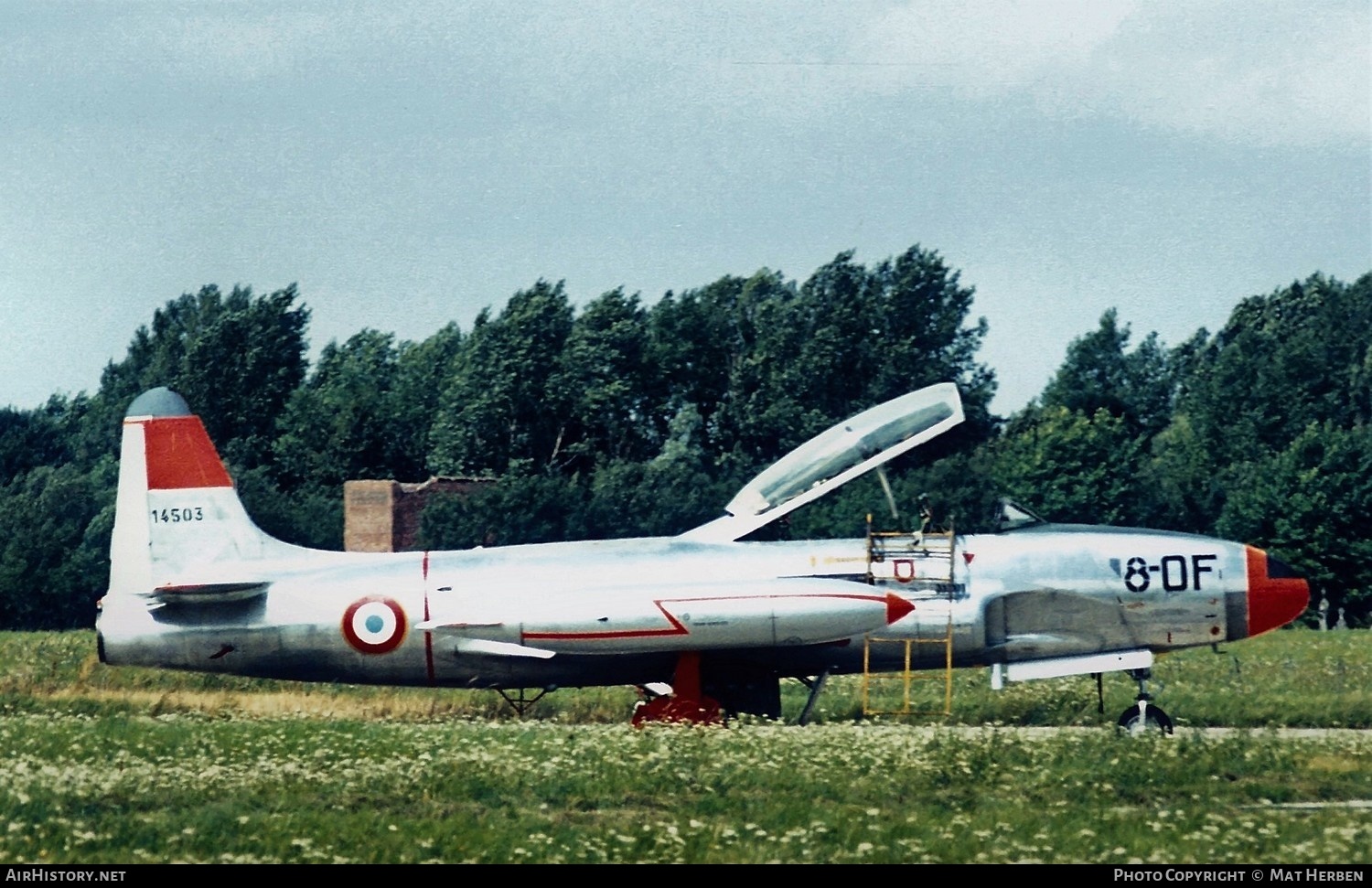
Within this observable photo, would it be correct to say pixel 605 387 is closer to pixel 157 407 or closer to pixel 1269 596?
pixel 157 407

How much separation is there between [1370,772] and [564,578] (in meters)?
8.77

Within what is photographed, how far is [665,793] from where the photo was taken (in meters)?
14.4

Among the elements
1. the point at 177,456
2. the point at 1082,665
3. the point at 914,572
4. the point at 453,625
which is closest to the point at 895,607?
the point at 914,572

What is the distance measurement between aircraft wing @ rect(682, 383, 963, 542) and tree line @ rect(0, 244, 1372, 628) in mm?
23397

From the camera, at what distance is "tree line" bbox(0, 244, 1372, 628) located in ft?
162

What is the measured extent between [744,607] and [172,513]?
7.11m

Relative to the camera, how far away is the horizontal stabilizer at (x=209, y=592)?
19969 millimetres

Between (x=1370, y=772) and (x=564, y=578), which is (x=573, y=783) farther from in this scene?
(x=1370, y=772)

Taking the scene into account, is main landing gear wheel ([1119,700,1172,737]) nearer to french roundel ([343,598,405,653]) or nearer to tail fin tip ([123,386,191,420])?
french roundel ([343,598,405,653])

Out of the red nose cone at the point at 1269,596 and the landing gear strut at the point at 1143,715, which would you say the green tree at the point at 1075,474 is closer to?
the red nose cone at the point at 1269,596

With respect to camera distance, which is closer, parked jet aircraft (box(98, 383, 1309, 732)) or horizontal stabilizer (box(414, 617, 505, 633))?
parked jet aircraft (box(98, 383, 1309, 732))

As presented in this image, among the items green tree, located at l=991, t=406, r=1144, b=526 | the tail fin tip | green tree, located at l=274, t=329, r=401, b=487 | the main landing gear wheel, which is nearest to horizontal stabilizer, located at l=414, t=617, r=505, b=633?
the tail fin tip

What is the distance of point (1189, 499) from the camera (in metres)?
61.9
